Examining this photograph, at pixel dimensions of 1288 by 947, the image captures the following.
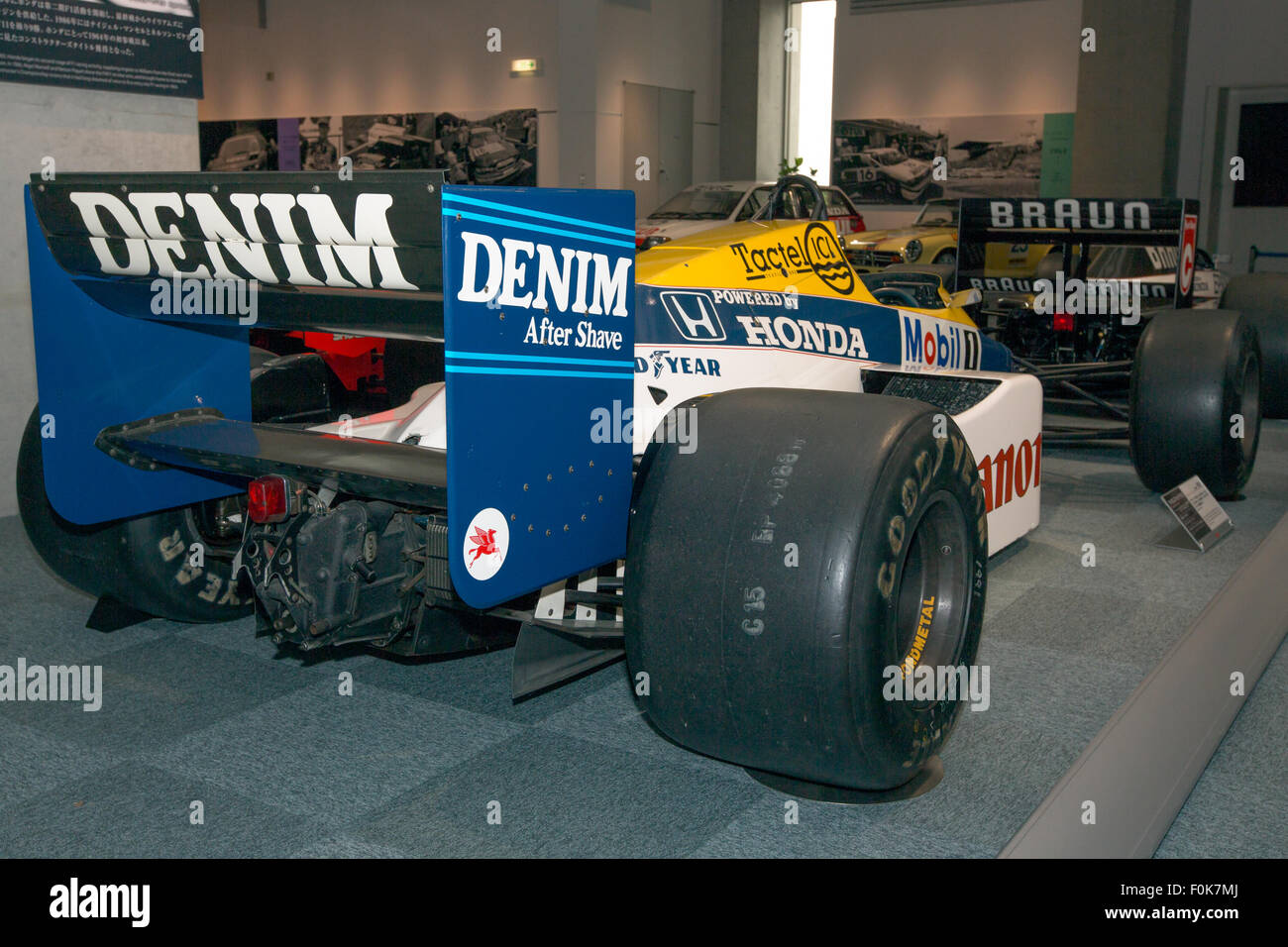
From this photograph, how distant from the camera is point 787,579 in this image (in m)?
1.86

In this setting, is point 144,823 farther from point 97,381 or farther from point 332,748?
point 97,381

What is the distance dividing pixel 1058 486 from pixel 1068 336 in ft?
5.51

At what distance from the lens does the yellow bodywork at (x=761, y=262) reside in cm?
304

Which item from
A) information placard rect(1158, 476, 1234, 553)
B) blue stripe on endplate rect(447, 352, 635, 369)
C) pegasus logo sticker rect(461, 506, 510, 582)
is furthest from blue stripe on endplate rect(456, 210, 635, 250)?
information placard rect(1158, 476, 1234, 553)

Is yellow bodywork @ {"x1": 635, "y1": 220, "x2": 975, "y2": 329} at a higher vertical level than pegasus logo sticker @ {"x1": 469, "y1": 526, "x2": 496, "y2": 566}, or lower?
higher

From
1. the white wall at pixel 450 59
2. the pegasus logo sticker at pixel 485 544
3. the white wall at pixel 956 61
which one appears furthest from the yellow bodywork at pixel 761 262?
the white wall at pixel 956 61

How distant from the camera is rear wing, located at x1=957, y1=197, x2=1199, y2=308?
5660mm

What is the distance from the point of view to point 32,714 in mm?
2672

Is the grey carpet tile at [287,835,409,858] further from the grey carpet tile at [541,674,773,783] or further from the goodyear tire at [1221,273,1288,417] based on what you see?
the goodyear tire at [1221,273,1288,417]

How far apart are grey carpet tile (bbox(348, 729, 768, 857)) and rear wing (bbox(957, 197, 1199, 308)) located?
170 inches

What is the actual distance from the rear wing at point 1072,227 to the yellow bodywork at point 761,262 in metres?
2.71

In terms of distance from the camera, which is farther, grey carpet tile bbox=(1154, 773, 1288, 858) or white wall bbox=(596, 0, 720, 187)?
white wall bbox=(596, 0, 720, 187)

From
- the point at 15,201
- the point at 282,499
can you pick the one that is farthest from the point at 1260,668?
the point at 15,201

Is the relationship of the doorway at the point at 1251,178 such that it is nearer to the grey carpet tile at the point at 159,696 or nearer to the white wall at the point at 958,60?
the white wall at the point at 958,60
